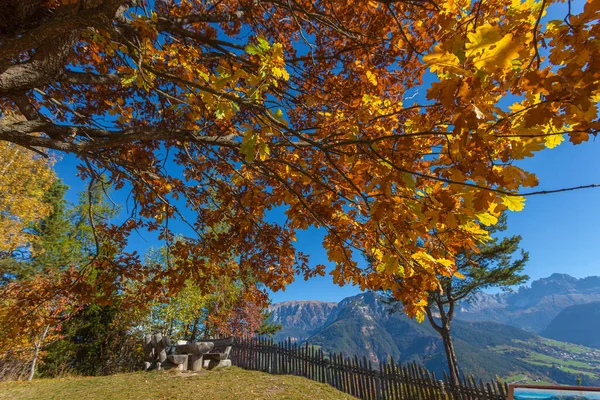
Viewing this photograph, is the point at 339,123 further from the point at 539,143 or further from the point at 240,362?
the point at 240,362

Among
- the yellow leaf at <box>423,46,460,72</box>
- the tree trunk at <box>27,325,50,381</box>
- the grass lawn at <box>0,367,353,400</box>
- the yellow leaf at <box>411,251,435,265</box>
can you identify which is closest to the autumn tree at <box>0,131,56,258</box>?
the tree trunk at <box>27,325,50,381</box>

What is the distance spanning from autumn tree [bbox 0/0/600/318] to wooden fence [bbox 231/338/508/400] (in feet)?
24.0

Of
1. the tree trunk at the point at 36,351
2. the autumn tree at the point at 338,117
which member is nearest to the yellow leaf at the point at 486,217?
the autumn tree at the point at 338,117

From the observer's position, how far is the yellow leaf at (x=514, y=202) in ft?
4.52

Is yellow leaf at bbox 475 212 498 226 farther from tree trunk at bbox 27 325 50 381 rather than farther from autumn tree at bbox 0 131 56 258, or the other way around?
autumn tree at bbox 0 131 56 258

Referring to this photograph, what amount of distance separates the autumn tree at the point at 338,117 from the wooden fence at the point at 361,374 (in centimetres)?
731

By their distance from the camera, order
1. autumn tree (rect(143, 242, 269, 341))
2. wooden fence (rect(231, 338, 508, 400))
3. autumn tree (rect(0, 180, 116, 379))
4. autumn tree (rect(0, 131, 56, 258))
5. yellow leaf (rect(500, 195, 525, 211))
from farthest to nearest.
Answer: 1. autumn tree (rect(143, 242, 269, 341))
2. autumn tree (rect(0, 131, 56, 258))
3. autumn tree (rect(0, 180, 116, 379))
4. wooden fence (rect(231, 338, 508, 400))
5. yellow leaf (rect(500, 195, 525, 211))

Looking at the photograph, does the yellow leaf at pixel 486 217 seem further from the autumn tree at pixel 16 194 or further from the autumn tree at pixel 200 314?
the autumn tree at pixel 16 194

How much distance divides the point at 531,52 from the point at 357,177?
1228mm

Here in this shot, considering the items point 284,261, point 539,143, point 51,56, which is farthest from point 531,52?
point 51,56

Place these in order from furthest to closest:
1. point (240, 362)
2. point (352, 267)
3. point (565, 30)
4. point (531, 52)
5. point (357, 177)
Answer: point (240, 362) → point (352, 267) → point (357, 177) → point (531, 52) → point (565, 30)

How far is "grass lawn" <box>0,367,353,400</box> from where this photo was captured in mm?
6715

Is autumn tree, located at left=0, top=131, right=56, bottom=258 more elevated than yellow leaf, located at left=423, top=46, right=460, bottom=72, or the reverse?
autumn tree, located at left=0, top=131, right=56, bottom=258

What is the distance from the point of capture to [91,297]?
122 inches
